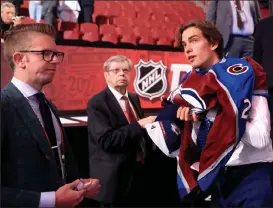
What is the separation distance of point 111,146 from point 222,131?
92 cm

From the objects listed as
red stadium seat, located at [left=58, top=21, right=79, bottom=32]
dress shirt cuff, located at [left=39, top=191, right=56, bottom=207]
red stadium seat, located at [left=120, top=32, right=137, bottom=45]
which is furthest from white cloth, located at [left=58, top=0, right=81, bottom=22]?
dress shirt cuff, located at [left=39, top=191, right=56, bottom=207]

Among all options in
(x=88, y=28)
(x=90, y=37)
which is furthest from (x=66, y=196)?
(x=88, y=28)

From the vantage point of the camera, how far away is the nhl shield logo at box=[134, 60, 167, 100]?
4121 millimetres

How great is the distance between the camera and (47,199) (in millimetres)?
1263

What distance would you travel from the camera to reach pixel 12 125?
1254 millimetres

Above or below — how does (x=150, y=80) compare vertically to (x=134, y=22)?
below

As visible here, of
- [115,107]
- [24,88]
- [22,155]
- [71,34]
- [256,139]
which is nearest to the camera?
[22,155]

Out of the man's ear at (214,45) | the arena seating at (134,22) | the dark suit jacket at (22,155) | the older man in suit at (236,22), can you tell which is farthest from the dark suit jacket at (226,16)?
the dark suit jacket at (22,155)

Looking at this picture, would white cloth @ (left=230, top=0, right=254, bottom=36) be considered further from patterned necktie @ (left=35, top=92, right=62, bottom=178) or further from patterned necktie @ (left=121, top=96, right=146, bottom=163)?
patterned necktie @ (left=35, top=92, right=62, bottom=178)

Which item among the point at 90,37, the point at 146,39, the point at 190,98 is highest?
the point at 190,98

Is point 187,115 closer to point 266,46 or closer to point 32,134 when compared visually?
point 32,134

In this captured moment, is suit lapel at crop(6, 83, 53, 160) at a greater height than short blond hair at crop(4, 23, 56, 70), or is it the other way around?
short blond hair at crop(4, 23, 56, 70)

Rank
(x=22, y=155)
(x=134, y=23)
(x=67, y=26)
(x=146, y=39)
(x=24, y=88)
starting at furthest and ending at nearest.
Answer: (x=134, y=23), (x=146, y=39), (x=67, y=26), (x=24, y=88), (x=22, y=155)

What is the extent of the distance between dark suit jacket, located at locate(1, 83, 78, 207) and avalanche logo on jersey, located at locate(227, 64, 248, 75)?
811 millimetres
